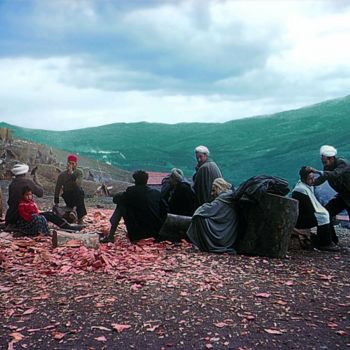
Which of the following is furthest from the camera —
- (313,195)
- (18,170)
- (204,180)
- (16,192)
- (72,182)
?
(72,182)

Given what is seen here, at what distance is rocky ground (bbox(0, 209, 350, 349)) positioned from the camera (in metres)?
3.98

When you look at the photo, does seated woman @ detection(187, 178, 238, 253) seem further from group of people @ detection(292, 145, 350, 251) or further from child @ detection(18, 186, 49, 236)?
child @ detection(18, 186, 49, 236)

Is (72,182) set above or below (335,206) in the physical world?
above

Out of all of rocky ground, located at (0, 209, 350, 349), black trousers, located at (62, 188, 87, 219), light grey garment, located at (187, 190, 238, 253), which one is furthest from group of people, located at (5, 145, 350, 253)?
black trousers, located at (62, 188, 87, 219)

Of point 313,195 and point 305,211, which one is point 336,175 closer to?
point 313,195

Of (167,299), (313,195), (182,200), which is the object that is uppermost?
(313,195)

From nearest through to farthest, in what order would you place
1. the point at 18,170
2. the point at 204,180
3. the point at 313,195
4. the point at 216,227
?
the point at 216,227 < the point at 313,195 < the point at 18,170 < the point at 204,180

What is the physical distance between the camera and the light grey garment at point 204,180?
28.2 feet

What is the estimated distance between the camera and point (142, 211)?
25.5 ft

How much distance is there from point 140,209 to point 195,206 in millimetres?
1060

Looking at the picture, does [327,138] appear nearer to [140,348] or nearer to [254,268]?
[254,268]

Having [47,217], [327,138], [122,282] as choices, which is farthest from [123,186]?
[122,282]

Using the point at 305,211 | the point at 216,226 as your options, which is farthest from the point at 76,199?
the point at 305,211

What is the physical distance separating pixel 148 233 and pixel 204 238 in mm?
1104
